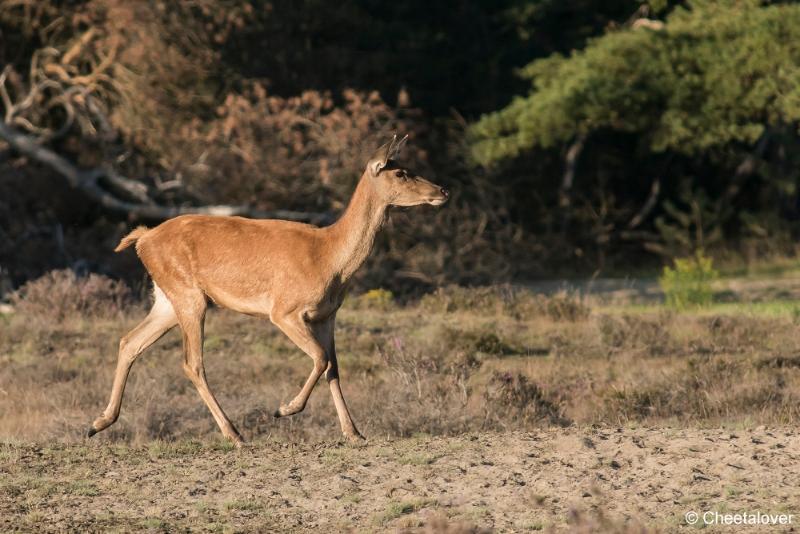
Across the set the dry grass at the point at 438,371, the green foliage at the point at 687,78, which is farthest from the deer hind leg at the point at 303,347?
the green foliage at the point at 687,78

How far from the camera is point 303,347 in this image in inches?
394

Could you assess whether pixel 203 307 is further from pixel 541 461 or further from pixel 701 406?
pixel 701 406

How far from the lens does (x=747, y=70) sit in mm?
22703

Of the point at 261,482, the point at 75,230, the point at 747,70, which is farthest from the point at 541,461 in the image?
the point at 75,230

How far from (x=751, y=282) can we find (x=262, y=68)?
967 centimetres

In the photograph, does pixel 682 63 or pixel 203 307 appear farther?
pixel 682 63

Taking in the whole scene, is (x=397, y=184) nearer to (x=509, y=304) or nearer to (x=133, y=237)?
(x=133, y=237)

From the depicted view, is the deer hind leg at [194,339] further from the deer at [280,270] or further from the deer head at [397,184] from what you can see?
the deer head at [397,184]

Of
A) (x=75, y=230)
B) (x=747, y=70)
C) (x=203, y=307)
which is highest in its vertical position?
(x=747, y=70)

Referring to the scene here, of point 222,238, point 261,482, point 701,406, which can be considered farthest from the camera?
point 701,406

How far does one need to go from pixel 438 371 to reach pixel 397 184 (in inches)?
139

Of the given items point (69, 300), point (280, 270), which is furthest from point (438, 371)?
point (69, 300)

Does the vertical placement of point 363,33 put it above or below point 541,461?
above

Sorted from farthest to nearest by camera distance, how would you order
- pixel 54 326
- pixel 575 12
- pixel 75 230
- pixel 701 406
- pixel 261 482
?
pixel 575 12
pixel 75 230
pixel 54 326
pixel 701 406
pixel 261 482
